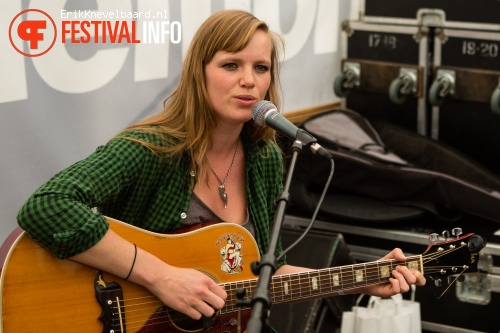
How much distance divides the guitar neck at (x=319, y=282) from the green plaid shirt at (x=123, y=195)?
0.26 m

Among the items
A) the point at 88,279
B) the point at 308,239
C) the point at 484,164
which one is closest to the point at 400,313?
the point at 308,239

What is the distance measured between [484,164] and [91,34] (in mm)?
2186

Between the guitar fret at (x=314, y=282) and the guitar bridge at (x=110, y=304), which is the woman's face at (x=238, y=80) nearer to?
the guitar fret at (x=314, y=282)

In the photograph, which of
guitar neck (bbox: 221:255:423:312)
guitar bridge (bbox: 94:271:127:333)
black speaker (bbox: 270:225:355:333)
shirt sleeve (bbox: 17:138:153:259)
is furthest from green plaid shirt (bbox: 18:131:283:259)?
black speaker (bbox: 270:225:355:333)

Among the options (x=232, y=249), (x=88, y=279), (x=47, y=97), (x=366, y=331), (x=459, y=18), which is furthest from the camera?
(x=459, y=18)

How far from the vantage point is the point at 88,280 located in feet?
7.47

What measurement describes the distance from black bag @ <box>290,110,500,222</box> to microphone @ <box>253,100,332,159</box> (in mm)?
1768

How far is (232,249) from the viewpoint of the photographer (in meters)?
2.48

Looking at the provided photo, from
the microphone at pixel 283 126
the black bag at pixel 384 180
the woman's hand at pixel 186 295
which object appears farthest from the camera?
the black bag at pixel 384 180

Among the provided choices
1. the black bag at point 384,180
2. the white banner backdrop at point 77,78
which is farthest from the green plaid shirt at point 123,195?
the black bag at point 384,180

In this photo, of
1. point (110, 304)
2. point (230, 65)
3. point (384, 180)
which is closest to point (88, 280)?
point (110, 304)

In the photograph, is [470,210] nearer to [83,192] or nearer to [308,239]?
[308,239]

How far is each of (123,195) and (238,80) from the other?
1.52ft

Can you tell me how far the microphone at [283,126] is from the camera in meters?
2.05
